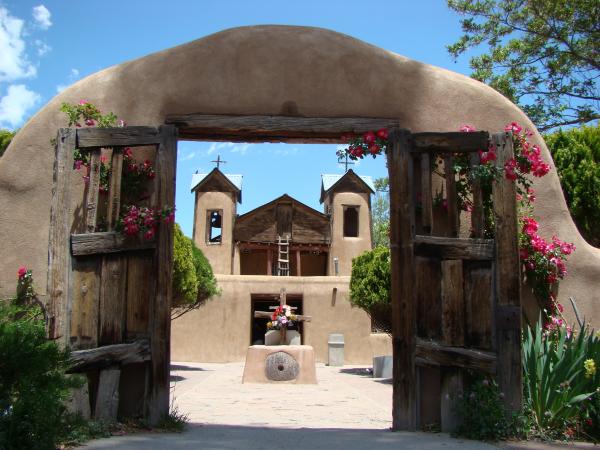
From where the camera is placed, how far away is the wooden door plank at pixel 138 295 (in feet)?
20.4

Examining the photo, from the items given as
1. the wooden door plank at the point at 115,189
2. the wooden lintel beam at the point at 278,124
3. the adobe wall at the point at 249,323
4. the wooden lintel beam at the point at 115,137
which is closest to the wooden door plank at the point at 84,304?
the wooden door plank at the point at 115,189

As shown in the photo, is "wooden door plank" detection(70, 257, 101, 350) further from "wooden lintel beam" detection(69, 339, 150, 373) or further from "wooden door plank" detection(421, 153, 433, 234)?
"wooden door plank" detection(421, 153, 433, 234)

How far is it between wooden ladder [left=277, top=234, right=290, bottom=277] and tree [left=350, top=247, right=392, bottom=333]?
39.8 feet

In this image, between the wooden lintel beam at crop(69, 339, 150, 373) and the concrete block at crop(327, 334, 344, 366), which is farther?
the concrete block at crop(327, 334, 344, 366)

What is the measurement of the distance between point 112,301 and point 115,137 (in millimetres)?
1580

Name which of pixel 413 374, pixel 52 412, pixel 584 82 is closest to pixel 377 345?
pixel 584 82

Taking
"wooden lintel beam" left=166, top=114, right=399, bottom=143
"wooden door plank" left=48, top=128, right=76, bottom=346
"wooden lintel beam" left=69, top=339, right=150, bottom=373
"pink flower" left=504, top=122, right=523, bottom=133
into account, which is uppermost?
"wooden lintel beam" left=166, top=114, right=399, bottom=143

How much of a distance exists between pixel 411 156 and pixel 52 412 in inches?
158

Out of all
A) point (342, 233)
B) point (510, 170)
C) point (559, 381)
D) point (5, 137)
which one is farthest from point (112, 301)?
point (342, 233)

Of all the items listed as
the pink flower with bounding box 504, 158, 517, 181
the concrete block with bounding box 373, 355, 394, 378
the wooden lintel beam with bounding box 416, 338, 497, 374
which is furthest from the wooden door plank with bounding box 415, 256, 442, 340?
the concrete block with bounding box 373, 355, 394, 378

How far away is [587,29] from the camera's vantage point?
15.2m

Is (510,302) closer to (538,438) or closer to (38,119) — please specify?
(538,438)

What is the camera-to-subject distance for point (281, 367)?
51.3ft

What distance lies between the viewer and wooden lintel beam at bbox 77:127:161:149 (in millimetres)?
6270
